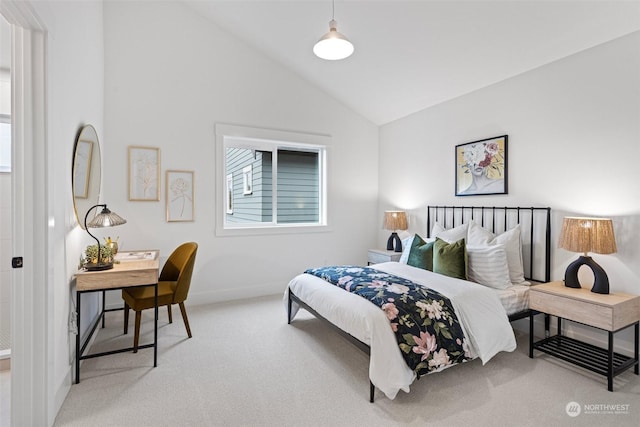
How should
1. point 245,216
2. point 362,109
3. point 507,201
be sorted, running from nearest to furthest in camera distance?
1. point 507,201
2. point 245,216
3. point 362,109

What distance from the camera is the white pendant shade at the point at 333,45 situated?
2.59 m

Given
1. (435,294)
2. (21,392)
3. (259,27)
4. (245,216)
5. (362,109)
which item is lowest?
(21,392)

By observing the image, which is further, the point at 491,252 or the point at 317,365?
the point at 491,252

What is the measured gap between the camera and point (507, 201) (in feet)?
11.6

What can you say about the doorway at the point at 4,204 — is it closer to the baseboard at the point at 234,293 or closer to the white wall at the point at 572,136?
the baseboard at the point at 234,293

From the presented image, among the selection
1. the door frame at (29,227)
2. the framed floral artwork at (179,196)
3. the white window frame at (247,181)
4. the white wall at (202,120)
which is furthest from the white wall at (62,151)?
the white window frame at (247,181)

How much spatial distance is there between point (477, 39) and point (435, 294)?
94.4 inches

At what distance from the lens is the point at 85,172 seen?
282cm

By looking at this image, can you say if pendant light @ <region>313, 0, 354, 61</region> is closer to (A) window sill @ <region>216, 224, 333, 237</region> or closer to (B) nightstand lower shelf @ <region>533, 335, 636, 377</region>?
(A) window sill @ <region>216, 224, 333, 237</region>

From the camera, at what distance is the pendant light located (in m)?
2.59

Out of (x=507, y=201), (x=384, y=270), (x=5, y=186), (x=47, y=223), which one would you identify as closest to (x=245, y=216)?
(x=384, y=270)

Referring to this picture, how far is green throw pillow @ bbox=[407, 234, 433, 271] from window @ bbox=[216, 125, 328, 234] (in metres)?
1.82

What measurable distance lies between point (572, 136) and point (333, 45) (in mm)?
2290

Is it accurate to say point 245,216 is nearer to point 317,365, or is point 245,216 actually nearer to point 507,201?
point 317,365
